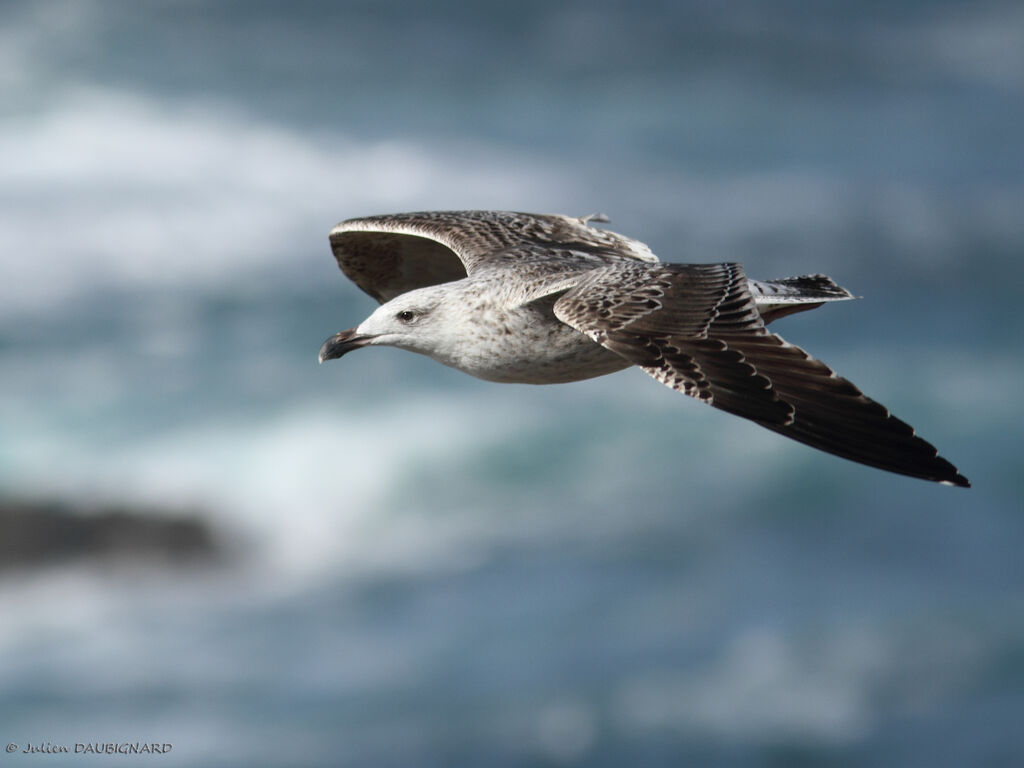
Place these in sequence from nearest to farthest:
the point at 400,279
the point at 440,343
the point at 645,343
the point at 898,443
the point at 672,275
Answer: the point at 898,443
the point at 645,343
the point at 672,275
the point at 440,343
the point at 400,279

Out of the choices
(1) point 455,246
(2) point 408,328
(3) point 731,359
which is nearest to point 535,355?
(2) point 408,328

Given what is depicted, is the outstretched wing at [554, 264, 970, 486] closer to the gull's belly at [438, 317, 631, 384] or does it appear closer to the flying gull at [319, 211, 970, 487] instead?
the flying gull at [319, 211, 970, 487]

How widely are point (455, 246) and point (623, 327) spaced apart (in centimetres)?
413

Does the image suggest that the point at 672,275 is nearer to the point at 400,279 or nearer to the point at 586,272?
the point at 586,272

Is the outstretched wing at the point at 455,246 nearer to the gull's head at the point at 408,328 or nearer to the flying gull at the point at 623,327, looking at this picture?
the flying gull at the point at 623,327

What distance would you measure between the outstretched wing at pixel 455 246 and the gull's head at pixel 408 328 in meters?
0.98

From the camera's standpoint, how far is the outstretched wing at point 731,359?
8.02m

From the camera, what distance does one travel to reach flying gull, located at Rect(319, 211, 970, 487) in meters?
8.23

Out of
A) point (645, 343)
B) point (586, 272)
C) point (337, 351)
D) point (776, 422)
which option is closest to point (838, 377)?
point (776, 422)

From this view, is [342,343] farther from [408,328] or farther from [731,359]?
[731,359]

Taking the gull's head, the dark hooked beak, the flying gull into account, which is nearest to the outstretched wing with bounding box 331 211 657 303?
the flying gull

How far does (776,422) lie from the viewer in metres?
8.22

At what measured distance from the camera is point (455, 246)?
12875 mm

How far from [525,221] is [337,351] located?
3.79m
